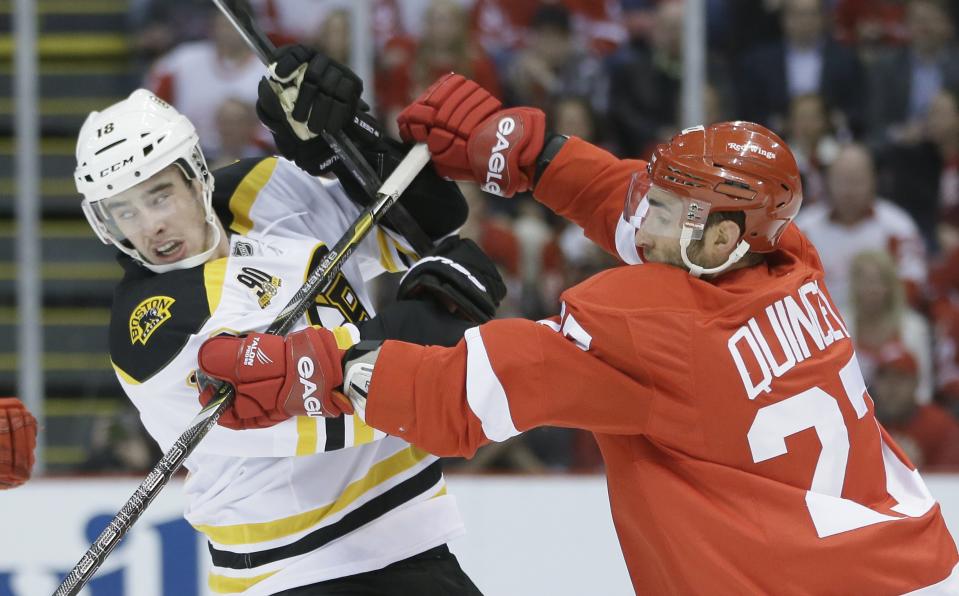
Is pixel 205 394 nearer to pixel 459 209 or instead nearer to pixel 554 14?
pixel 459 209

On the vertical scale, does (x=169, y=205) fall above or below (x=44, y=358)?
above

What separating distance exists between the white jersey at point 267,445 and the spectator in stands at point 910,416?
2050 millimetres

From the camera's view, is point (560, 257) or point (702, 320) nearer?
point (702, 320)

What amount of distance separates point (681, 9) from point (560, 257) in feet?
3.52

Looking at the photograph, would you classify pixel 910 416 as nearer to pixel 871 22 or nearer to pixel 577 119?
pixel 577 119

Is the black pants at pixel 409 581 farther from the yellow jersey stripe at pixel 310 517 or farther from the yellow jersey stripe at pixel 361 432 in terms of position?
the yellow jersey stripe at pixel 361 432

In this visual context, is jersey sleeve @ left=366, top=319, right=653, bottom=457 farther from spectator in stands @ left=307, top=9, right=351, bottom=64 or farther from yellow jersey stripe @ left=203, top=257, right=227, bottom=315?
spectator in stands @ left=307, top=9, right=351, bottom=64

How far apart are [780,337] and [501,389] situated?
463 mm

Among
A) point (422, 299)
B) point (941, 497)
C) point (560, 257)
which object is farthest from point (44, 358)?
point (941, 497)

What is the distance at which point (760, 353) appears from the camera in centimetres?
220

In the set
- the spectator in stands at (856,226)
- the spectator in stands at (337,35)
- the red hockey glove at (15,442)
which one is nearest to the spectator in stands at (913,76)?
the spectator in stands at (856,226)

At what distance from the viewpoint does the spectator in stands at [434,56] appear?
202 inches

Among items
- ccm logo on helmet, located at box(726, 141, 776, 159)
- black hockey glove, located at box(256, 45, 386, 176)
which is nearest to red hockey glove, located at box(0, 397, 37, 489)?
black hockey glove, located at box(256, 45, 386, 176)

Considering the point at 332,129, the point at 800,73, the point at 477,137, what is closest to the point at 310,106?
the point at 332,129
